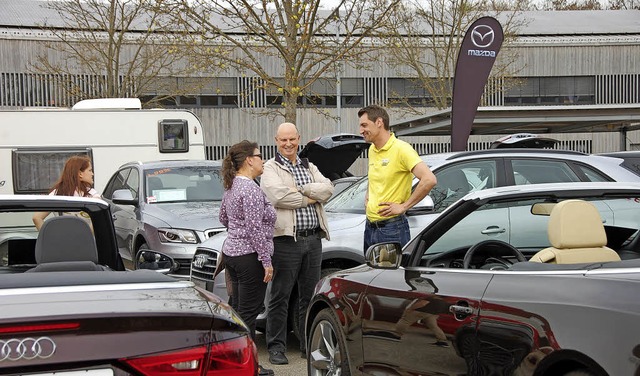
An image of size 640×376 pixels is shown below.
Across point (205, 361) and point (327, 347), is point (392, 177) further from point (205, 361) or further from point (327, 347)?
point (205, 361)

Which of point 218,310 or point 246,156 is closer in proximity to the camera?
point 218,310

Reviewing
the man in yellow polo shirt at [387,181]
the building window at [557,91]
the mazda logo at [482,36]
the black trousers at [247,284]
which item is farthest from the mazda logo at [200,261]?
the building window at [557,91]

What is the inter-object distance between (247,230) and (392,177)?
121 cm

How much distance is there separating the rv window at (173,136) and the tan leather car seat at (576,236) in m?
13.2

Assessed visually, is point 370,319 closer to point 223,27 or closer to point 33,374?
point 33,374

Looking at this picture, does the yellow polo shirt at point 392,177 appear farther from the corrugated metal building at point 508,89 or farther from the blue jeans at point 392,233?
the corrugated metal building at point 508,89

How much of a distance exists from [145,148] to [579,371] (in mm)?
14273

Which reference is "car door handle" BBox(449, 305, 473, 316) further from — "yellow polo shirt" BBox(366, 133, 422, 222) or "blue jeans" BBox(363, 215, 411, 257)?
"yellow polo shirt" BBox(366, 133, 422, 222)

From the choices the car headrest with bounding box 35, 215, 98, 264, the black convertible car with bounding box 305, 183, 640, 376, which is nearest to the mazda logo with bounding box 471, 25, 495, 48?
the black convertible car with bounding box 305, 183, 640, 376

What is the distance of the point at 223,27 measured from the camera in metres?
39.3

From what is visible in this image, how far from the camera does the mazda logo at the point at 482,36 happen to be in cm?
1429

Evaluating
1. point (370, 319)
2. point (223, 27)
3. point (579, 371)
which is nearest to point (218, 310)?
point (579, 371)

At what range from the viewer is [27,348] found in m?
2.87

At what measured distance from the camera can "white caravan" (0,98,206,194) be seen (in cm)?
1664
